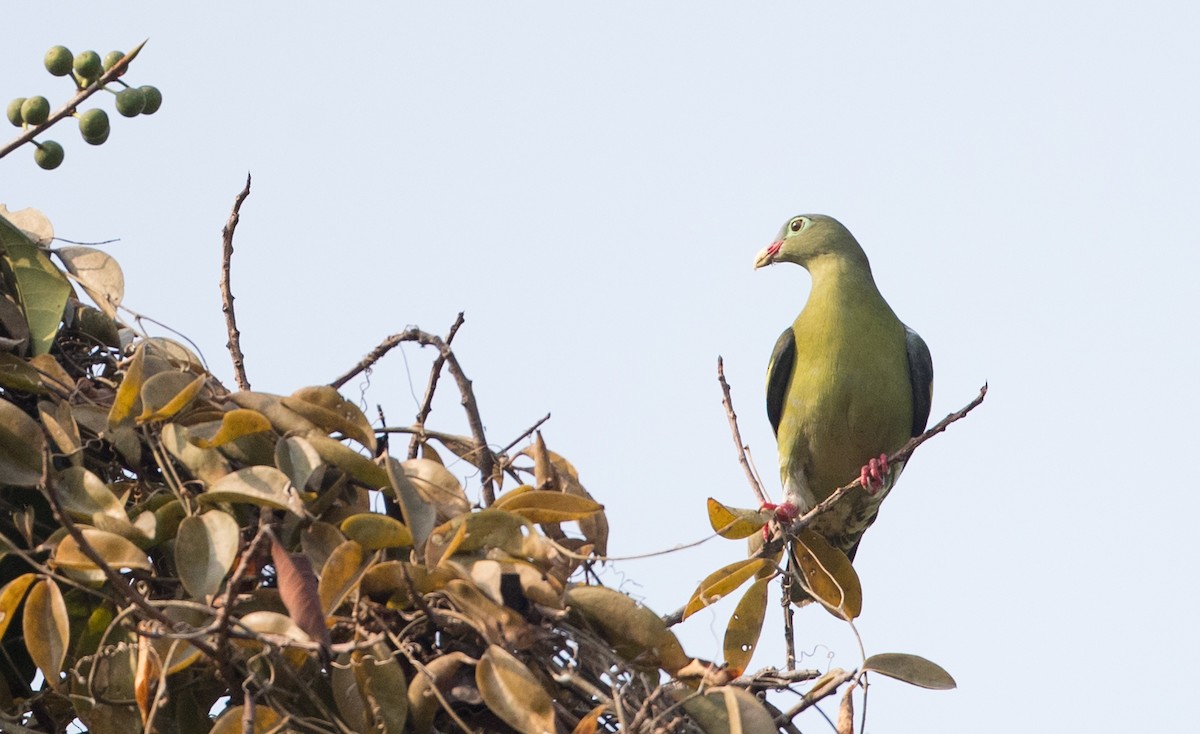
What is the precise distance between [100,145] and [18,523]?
3.01 feet

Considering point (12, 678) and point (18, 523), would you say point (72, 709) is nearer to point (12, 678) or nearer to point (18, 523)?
point (12, 678)

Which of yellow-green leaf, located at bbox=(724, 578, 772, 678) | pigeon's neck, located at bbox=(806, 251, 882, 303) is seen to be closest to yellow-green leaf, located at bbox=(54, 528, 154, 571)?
yellow-green leaf, located at bbox=(724, 578, 772, 678)

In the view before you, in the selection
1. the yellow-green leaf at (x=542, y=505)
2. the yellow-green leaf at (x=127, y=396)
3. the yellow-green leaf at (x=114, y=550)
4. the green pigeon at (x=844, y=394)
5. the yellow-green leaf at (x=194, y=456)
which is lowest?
the yellow-green leaf at (x=114, y=550)

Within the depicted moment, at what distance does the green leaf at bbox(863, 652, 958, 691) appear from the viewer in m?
2.50

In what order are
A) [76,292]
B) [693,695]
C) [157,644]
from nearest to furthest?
[157,644] < [693,695] < [76,292]

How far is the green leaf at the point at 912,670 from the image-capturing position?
8.20 ft

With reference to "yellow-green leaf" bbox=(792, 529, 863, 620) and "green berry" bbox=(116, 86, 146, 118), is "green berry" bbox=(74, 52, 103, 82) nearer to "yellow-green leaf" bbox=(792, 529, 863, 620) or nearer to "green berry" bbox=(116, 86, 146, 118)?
"green berry" bbox=(116, 86, 146, 118)

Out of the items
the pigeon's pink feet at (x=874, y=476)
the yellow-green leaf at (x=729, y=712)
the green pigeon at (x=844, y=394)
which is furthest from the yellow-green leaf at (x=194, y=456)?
the green pigeon at (x=844, y=394)

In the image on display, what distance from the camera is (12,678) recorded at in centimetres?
238

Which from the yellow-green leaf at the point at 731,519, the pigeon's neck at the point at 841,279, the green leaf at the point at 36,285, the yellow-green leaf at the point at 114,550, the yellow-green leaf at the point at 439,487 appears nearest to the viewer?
the yellow-green leaf at the point at 114,550

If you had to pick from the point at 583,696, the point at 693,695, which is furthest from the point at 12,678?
the point at 693,695

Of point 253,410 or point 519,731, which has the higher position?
point 253,410

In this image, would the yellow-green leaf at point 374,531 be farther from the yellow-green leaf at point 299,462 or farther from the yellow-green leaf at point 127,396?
the yellow-green leaf at point 127,396

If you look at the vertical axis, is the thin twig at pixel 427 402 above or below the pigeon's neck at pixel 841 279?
below
